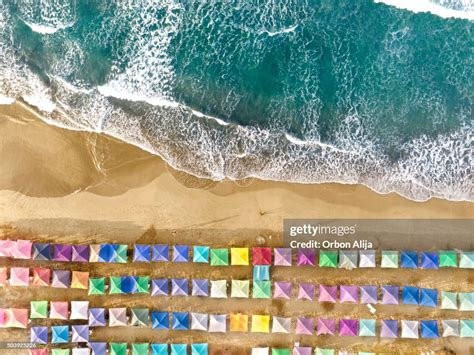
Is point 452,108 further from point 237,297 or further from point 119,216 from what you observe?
point 119,216

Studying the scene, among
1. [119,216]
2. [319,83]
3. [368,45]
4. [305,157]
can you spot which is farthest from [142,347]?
[368,45]

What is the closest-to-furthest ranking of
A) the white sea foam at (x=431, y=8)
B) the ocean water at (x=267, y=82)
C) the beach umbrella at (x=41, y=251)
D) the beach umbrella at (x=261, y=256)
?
1. the beach umbrella at (x=41, y=251)
2. the beach umbrella at (x=261, y=256)
3. the ocean water at (x=267, y=82)
4. the white sea foam at (x=431, y=8)

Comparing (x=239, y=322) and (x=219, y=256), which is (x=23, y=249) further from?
(x=239, y=322)

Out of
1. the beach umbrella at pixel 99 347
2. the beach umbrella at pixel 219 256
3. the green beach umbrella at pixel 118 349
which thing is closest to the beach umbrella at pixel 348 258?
the beach umbrella at pixel 219 256

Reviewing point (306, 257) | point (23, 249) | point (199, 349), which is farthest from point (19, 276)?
point (306, 257)

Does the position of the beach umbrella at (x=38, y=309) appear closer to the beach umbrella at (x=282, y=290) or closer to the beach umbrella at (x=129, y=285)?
the beach umbrella at (x=129, y=285)

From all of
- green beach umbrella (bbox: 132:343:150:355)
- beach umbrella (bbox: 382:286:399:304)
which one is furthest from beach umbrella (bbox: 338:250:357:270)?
green beach umbrella (bbox: 132:343:150:355)

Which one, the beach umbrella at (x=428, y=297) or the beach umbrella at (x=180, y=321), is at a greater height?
the beach umbrella at (x=428, y=297)

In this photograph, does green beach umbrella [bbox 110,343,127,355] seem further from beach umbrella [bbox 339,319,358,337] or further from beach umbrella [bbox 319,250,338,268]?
beach umbrella [bbox 339,319,358,337]
